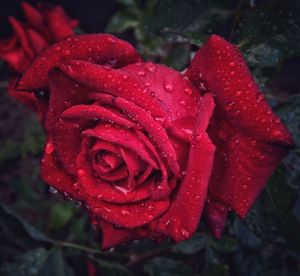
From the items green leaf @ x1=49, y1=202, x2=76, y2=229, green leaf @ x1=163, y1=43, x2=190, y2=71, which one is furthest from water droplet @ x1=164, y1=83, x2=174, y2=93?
green leaf @ x1=49, y1=202, x2=76, y2=229

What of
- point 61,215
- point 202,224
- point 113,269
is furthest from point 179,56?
point 61,215

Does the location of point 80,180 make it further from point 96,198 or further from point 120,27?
point 120,27

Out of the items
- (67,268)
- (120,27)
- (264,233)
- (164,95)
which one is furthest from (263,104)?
(120,27)

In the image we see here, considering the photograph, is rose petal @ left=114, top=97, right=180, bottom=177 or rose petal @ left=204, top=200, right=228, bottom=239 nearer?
rose petal @ left=114, top=97, right=180, bottom=177

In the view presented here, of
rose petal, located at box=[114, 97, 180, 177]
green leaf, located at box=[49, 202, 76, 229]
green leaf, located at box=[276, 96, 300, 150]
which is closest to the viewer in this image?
rose petal, located at box=[114, 97, 180, 177]

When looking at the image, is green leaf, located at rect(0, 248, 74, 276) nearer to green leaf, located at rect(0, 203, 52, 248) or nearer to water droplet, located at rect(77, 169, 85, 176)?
green leaf, located at rect(0, 203, 52, 248)

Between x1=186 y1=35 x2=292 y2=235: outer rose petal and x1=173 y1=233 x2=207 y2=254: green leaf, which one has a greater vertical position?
x1=186 y1=35 x2=292 y2=235: outer rose petal

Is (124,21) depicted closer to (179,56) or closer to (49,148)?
(179,56)
